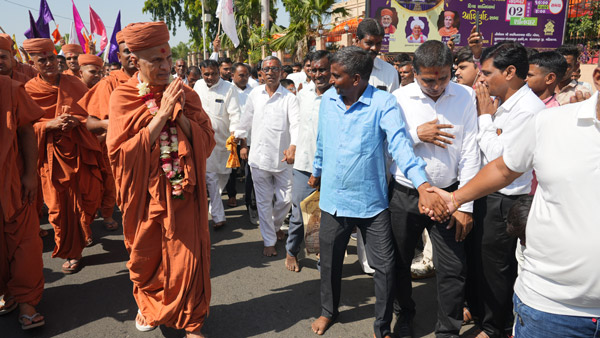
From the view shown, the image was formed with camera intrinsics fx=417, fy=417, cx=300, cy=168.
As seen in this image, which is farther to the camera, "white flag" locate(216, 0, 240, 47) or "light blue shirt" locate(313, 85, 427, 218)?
"white flag" locate(216, 0, 240, 47)

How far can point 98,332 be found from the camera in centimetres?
337

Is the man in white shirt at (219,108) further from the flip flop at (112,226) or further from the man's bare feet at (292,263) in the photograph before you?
the man's bare feet at (292,263)

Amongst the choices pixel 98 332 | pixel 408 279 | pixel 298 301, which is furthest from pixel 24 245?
pixel 408 279

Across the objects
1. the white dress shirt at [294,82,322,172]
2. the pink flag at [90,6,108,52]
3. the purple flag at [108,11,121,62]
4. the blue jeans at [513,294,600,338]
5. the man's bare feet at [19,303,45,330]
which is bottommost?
the man's bare feet at [19,303,45,330]

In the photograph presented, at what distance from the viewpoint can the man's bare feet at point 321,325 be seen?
335cm

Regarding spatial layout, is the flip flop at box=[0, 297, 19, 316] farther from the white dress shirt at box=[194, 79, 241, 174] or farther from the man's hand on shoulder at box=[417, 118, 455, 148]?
the man's hand on shoulder at box=[417, 118, 455, 148]

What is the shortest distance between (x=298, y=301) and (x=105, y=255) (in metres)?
2.52

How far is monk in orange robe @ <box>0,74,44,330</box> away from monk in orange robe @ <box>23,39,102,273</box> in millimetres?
865

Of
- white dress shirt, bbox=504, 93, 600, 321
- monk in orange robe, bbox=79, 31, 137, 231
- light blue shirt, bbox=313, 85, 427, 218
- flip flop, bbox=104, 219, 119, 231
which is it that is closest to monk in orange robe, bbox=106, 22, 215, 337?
monk in orange robe, bbox=79, 31, 137, 231

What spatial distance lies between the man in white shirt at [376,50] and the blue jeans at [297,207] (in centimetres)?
118

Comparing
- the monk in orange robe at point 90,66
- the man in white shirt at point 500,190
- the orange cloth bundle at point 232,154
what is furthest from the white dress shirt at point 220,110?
the man in white shirt at point 500,190

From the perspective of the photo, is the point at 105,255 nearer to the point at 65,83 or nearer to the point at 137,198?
the point at 65,83

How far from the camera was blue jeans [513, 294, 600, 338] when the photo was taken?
1.68 m

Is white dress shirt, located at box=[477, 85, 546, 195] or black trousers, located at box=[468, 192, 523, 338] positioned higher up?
white dress shirt, located at box=[477, 85, 546, 195]
